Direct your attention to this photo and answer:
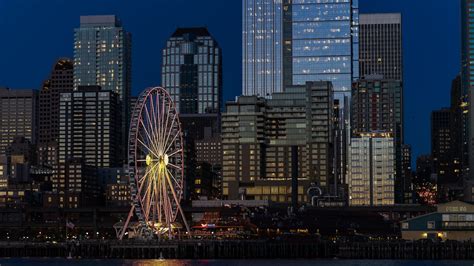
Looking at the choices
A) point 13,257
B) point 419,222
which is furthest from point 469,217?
point 13,257

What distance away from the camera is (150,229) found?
178000mm

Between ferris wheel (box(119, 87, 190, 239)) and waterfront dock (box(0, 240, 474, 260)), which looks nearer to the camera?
ferris wheel (box(119, 87, 190, 239))

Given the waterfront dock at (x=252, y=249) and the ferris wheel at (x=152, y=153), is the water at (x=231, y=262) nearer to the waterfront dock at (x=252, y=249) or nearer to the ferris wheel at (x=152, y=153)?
the waterfront dock at (x=252, y=249)

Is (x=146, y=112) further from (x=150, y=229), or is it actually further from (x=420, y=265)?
(x=420, y=265)

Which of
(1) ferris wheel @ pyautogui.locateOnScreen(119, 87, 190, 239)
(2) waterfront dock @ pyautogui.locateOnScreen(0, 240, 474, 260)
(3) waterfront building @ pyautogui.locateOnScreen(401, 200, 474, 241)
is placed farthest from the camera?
(3) waterfront building @ pyautogui.locateOnScreen(401, 200, 474, 241)

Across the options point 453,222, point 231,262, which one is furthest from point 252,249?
point 453,222

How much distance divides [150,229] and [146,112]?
18838mm

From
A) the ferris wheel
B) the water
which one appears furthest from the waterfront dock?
the water

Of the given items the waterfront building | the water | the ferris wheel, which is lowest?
the water

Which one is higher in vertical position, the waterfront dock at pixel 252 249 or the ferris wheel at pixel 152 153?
the ferris wheel at pixel 152 153

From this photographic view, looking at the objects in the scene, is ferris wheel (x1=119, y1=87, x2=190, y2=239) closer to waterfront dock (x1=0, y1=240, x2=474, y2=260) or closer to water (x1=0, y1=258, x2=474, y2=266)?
waterfront dock (x1=0, y1=240, x2=474, y2=260)

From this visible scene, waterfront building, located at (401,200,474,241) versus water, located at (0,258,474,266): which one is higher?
waterfront building, located at (401,200,474,241)

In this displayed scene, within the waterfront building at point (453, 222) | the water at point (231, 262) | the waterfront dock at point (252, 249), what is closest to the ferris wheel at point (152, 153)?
the waterfront dock at point (252, 249)

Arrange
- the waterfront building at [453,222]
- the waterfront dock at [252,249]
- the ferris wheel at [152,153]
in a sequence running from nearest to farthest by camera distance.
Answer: the ferris wheel at [152,153]
the waterfront dock at [252,249]
the waterfront building at [453,222]
